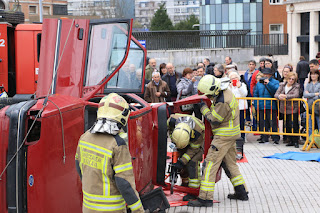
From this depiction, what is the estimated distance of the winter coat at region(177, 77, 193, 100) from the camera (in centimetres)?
1337

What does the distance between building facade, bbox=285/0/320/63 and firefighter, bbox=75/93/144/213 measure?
38749 mm

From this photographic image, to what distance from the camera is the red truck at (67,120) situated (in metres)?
5.00

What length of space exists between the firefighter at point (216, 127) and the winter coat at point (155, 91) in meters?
5.76

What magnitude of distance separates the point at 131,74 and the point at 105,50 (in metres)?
1.55

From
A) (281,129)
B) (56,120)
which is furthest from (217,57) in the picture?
(56,120)

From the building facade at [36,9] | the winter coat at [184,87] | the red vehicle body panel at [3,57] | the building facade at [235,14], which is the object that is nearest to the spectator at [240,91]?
the winter coat at [184,87]

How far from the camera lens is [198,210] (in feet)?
24.3

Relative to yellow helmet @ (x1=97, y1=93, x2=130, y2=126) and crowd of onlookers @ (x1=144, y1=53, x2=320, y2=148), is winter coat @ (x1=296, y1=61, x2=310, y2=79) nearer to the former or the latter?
crowd of onlookers @ (x1=144, y1=53, x2=320, y2=148)

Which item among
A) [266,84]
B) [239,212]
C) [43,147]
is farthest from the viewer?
[266,84]

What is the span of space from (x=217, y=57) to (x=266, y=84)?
58.3 ft

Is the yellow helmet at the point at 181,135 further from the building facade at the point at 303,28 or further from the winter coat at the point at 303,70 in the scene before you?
the building facade at the point at 303,28

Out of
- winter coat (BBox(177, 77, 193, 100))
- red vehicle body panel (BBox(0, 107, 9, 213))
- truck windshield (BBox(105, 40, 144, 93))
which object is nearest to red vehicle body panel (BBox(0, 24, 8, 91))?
truck windshield (BBox(105, 40, 144, 93))

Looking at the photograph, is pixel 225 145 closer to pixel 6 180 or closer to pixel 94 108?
pixel 94 108

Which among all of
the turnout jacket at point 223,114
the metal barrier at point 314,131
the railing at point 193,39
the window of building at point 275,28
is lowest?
the metal barrier at point 314,131
